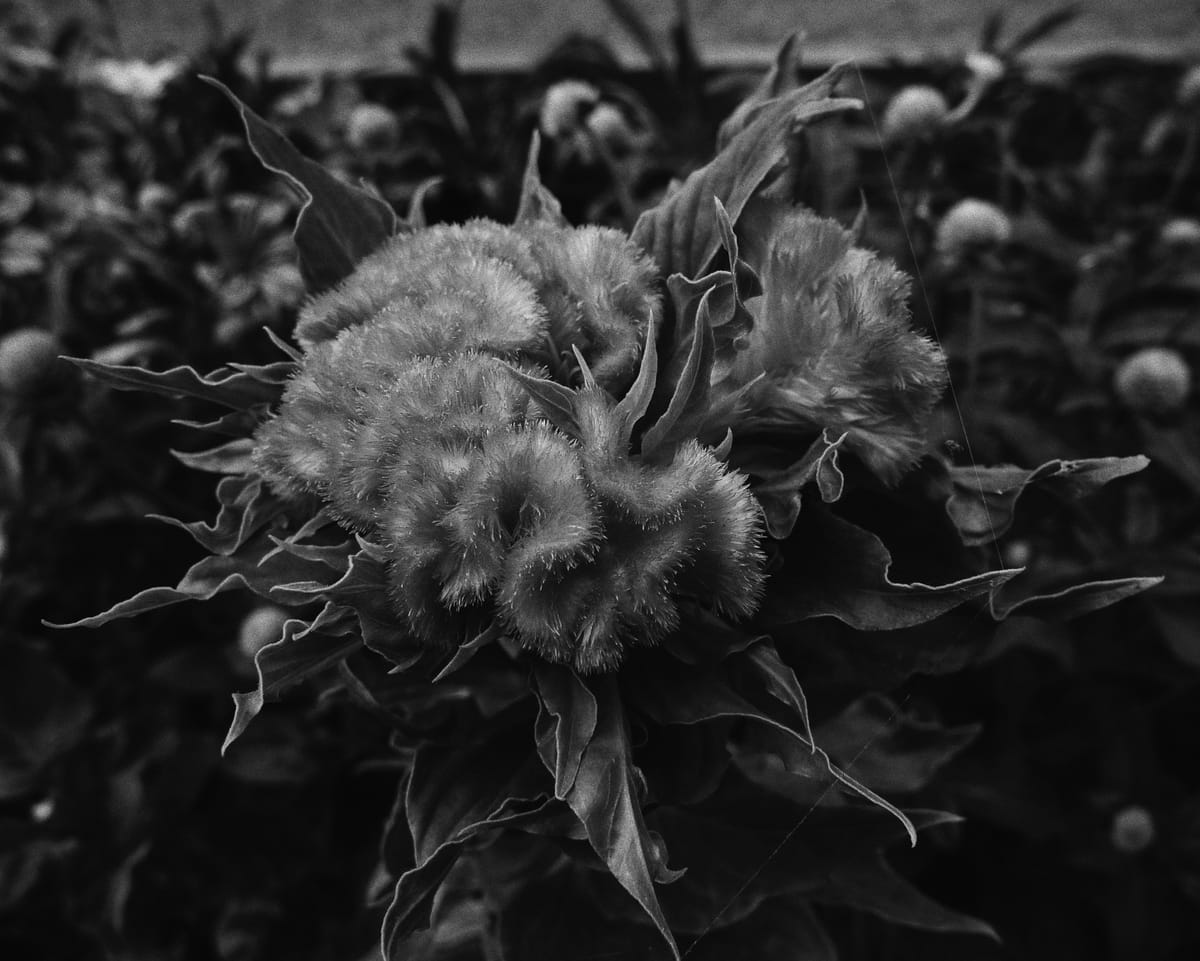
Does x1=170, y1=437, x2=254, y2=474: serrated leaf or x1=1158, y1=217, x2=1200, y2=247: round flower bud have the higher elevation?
x1=170, y1=437, x2=254, y2=474: serrated leaf

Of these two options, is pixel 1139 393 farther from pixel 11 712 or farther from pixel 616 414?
pixel 11 712

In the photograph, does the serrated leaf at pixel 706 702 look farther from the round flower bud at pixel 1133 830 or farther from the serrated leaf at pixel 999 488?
the round flower bud at pixel 1133 830

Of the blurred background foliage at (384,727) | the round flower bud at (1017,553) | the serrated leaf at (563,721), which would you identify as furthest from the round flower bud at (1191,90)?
the serrated leaf at (563,721)

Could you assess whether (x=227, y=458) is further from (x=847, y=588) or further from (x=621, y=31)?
(x=621, y=31)

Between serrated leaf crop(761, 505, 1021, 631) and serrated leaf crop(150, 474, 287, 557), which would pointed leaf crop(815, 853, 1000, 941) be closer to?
serrated leaf crop(761, 505, 1021, 631)

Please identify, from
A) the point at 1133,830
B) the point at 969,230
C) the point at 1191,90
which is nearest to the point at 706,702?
the point at 969,230

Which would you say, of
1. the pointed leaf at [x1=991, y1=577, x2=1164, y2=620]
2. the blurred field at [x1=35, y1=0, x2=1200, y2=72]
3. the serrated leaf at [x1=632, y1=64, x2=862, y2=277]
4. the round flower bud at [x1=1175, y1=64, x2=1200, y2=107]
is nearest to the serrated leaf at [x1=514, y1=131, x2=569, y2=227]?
the serrated leaf at [x1=632, y1=64, x2=862, y2=277]
